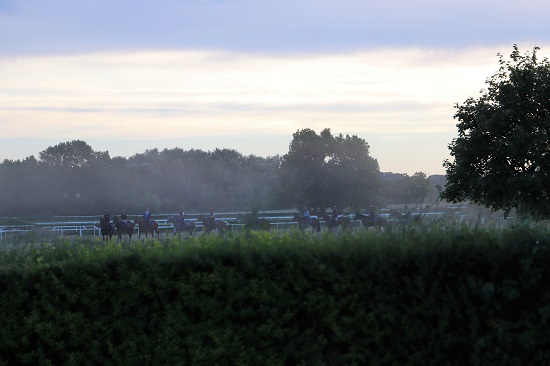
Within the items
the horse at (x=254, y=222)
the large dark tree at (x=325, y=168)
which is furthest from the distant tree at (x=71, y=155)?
the horse at (x=254, y=222)

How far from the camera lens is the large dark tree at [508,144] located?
3181cm

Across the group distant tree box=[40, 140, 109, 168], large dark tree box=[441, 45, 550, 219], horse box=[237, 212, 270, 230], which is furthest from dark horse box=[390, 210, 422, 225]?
distant tree box=[40, 140, 109, 168]

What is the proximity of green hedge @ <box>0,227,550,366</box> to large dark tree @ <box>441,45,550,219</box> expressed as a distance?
25.7 m

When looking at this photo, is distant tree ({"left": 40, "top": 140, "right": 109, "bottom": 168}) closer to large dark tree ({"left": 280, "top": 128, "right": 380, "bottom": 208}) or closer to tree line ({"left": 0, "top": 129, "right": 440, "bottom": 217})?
tree line ({"left": 0, "top": 129, "right": 440, "bottom": 217})

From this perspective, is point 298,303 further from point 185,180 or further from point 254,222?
point 185,180

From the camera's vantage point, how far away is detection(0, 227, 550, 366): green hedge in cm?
627

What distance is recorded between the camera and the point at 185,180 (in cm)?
7169

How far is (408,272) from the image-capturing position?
6.38m

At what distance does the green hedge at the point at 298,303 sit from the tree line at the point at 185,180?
165ft

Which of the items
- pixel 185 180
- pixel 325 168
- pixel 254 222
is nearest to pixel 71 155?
pixel 185 180

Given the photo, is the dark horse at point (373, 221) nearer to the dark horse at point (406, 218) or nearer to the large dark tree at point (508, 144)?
the dark horse at point (406, 218)

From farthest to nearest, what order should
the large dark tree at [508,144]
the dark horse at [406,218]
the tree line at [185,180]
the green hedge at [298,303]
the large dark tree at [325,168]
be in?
the large dark tree at [325,168] → the tree line at [185,180] → the large dark tree at [508,144] → the dark horse at [406,218] → the green hedge at [298,303]

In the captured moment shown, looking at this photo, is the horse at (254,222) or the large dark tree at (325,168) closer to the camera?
the horse at (254,222)

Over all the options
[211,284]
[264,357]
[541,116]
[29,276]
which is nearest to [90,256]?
[29,276]
